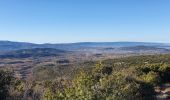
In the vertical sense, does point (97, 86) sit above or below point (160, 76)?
above

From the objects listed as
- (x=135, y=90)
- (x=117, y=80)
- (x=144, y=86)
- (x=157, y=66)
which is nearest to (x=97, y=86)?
(x=117, y=80)

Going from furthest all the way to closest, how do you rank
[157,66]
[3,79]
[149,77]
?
[157,66]
[149,77]
[3,79]

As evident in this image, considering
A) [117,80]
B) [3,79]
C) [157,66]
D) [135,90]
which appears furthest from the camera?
[157,66]

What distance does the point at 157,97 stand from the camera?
2881 centimetres

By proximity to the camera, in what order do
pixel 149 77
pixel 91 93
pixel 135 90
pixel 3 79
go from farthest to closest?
pixel 149 77 → pixel 3 79 → pixel 135 90 → pixel 91 93

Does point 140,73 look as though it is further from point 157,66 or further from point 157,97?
point 157,97

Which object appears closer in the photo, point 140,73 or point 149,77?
point 149,77

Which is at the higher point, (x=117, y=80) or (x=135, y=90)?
(x=117, y=80)

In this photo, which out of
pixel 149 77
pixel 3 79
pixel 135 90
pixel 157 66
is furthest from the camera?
pixel 157 66

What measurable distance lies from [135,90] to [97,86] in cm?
809

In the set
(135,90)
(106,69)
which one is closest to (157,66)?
(106,69)

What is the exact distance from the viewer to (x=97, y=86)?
18.5 meters

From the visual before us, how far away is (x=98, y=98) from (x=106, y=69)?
26563 millimetres

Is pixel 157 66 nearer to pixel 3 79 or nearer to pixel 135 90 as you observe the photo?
pixel 135 90
